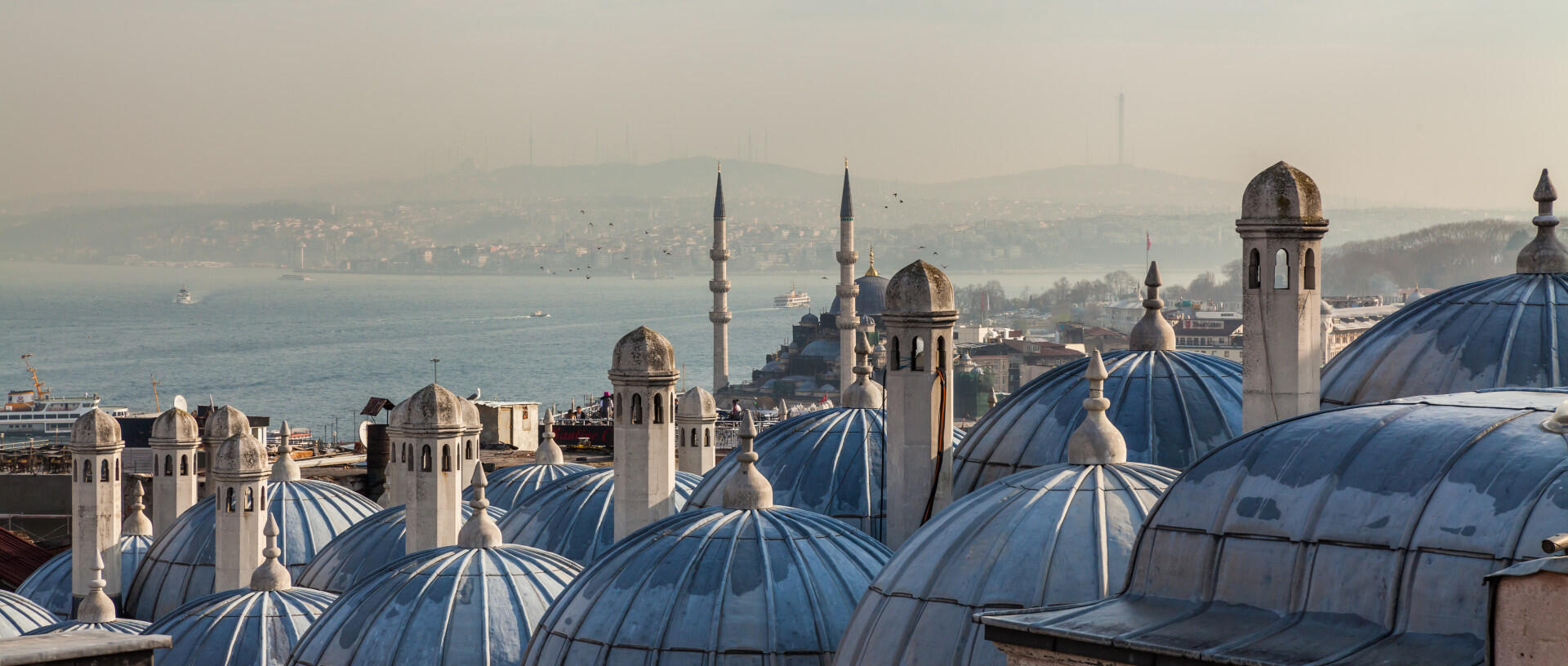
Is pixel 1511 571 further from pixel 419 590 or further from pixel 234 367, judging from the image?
pixel 234 367

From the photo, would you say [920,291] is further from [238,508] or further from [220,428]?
[220,428]

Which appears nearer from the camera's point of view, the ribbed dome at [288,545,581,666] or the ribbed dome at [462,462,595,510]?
the ribbed dome at [288,545,581,666]

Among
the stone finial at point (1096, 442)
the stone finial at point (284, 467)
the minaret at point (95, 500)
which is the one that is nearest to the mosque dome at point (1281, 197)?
the stone finial at point (1096, 442)

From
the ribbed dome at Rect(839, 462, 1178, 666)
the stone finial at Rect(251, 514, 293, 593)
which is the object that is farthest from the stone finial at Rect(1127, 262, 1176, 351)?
the stone finial at Rect(251, 514, 293, 593)

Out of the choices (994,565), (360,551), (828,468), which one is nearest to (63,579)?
(360,551)

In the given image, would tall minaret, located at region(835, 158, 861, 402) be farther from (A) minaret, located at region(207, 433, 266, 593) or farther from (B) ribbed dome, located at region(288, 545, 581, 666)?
(B) ribbed dome, located at region(288, 545, 581, 666)

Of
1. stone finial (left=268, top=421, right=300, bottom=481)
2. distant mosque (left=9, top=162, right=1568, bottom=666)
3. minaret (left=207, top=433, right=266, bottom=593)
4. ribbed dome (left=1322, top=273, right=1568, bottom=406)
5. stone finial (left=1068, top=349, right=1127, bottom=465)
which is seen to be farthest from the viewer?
stone finial (left=268, top=421, right=300, bottom=481)
